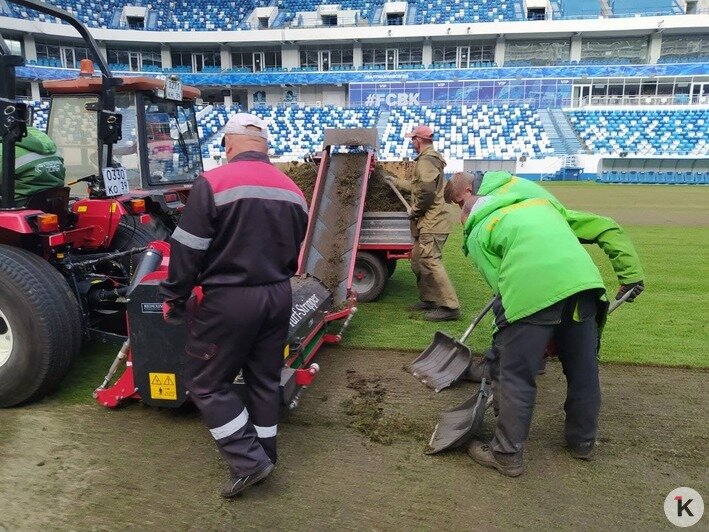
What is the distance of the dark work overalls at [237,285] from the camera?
2.69 metres

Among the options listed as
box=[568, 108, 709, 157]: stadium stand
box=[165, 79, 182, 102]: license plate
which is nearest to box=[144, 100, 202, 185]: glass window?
box=[165, 79, 182, 102]: license plate

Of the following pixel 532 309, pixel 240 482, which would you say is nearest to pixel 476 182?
pixel 532 309

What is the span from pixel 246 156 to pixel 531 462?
7.36ft

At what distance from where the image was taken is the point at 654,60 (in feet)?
129

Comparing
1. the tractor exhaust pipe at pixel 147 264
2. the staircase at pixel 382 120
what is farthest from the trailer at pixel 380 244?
the staircase at pixel 382 120

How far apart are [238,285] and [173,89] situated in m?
3.64

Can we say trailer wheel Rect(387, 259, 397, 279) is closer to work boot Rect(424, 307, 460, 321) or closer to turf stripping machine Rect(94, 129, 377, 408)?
turf stripping machine Rect(94, 129, 377, 408)

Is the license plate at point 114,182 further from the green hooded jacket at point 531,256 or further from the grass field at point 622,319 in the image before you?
the green hooded jacket at point 531,256

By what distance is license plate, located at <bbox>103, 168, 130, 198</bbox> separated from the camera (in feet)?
15.5

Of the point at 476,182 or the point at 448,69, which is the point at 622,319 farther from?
the point at 448,69

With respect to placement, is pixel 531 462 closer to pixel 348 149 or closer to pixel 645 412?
pixel 645 412

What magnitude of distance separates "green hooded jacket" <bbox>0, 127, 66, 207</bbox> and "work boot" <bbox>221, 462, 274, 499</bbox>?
248 cm

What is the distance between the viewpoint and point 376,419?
3721 mm

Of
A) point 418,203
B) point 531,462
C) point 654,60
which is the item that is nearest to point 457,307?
point 418,203
